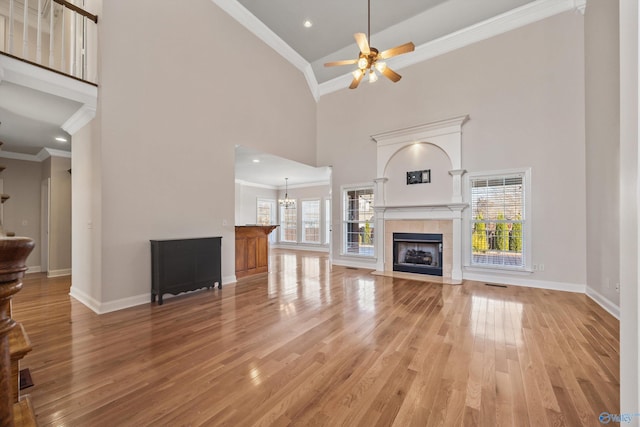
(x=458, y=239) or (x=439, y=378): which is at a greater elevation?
(x=458, y=239)

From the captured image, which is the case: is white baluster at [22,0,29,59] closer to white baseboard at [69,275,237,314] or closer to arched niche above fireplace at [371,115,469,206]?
white baseboard at [69,275,237,314]

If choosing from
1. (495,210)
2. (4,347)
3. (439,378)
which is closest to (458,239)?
(495,210)

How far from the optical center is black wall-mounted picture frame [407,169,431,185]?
5738 millimetres

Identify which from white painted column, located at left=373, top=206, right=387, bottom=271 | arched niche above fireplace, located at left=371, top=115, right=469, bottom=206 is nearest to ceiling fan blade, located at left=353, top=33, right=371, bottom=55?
arched niche above fireplace, located at left=371, top=115, right=469, bottom=206

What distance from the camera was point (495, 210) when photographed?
16.8 ft

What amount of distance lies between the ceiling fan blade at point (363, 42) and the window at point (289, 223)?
8130mm

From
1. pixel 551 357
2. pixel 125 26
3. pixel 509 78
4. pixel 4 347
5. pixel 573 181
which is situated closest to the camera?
pixel 4 347

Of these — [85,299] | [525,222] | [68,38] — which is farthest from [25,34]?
[525,222]

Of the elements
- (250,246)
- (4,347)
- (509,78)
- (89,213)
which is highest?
(509,78)

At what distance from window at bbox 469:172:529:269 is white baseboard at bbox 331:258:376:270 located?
2178 mm

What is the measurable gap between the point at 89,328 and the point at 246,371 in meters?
2.15

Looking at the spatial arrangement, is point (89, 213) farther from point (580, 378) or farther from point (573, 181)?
point (573, 181)

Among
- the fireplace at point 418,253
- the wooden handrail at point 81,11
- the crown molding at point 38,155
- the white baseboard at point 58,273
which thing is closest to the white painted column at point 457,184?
the fireplace at point 418,253

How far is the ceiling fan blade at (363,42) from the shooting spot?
11.5 feet
